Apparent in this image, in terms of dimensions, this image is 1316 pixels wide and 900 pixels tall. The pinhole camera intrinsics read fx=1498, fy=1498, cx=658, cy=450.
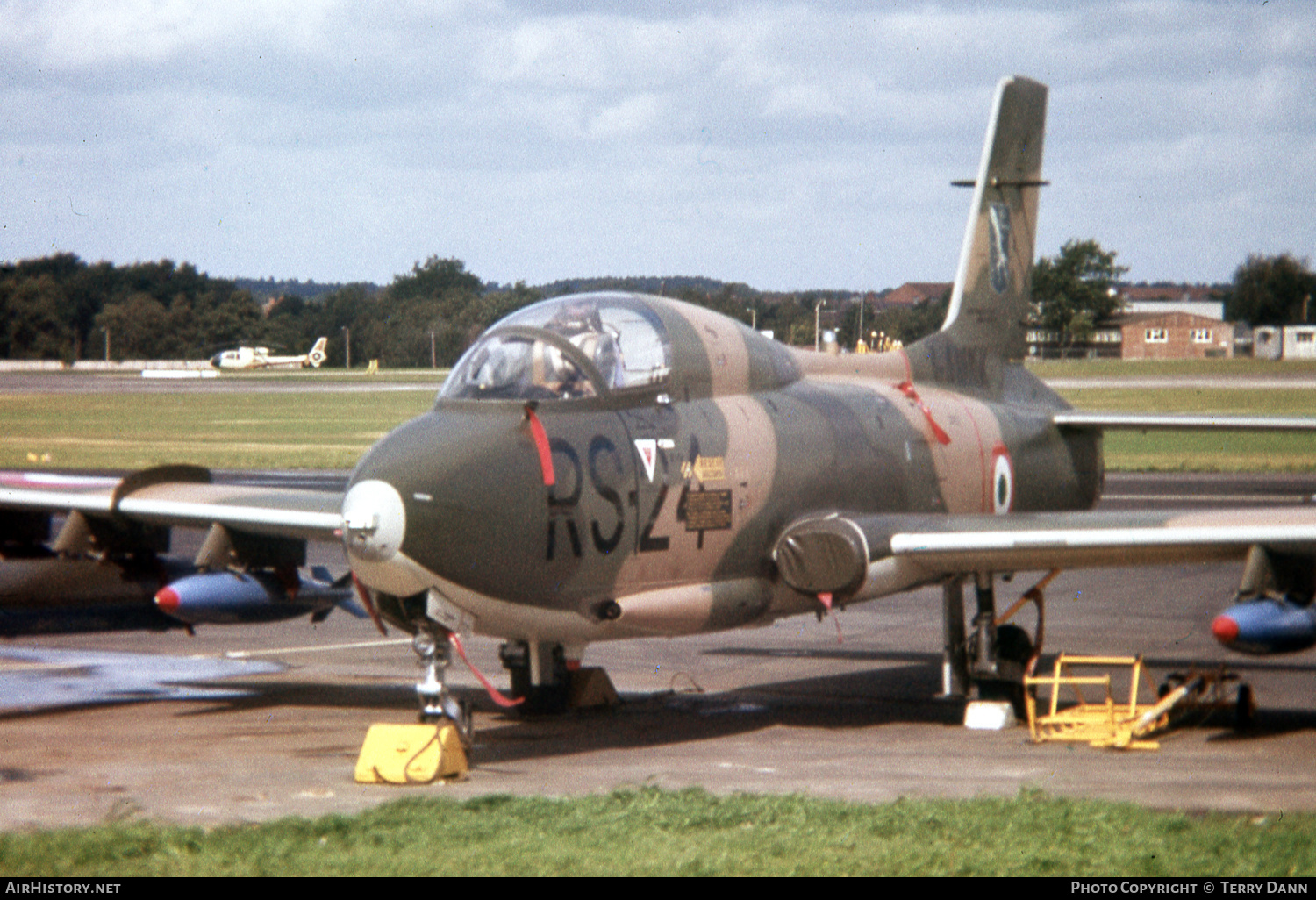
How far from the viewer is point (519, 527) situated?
33.5ft

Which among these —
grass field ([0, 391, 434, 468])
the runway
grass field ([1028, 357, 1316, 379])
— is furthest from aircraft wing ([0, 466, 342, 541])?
grass field ([1028, 357, 1316, 379])

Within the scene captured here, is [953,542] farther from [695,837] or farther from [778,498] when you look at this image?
[695,837]

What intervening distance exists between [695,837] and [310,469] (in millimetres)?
33776

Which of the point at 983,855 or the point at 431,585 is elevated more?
the point at 431,585

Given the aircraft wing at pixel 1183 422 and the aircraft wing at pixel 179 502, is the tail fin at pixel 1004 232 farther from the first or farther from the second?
the aircraft wing at pixel 179 502

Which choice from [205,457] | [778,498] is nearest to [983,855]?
[778,498]

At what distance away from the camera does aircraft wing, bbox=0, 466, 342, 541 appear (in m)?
12.6

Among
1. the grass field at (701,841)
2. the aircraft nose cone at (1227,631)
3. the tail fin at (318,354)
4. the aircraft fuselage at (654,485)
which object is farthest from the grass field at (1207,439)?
the tail fin at (318,354)

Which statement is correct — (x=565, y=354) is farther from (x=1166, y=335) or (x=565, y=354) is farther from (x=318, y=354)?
(x=1166, y=335)

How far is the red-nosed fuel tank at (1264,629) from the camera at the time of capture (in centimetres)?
1109

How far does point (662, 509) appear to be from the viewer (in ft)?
36.6

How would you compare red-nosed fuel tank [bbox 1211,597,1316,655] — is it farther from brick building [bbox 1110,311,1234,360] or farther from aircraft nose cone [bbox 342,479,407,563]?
brick building [bbox 1110,311,1234,360]

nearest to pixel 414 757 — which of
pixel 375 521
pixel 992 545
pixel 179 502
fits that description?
pixel 375 521

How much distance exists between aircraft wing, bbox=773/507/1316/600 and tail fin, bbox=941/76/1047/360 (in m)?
4.99
